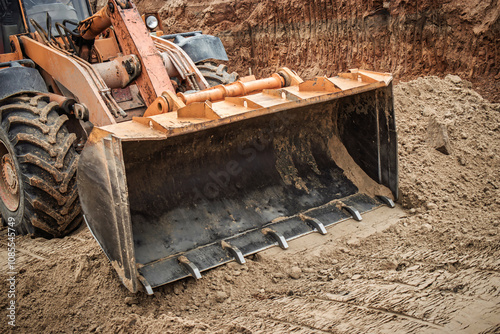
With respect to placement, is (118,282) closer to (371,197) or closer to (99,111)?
(99,111)

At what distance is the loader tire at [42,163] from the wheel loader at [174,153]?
11 mm

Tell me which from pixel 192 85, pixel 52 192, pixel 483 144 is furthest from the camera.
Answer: pixel 483 144

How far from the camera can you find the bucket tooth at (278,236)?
10.8 feet

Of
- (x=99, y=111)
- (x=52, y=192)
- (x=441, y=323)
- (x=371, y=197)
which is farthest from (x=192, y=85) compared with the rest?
(x=441, y=323)

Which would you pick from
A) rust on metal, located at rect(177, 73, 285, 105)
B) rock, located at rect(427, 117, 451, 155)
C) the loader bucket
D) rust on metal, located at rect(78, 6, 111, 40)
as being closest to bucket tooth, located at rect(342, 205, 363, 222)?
the loader bucket

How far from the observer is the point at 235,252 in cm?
314

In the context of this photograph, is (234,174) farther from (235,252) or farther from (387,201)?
(387,201)

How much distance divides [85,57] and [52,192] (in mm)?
1713

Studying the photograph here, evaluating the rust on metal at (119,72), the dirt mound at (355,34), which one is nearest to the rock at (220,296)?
the rust on metal at (119,72)

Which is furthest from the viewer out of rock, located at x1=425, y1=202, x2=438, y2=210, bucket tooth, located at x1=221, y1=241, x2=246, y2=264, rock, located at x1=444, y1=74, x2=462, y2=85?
rock, located at x1=444, y1=74, x2=462, y2=85

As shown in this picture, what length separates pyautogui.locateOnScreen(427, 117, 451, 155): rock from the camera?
4578 millimetres

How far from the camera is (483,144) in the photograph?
4719mm

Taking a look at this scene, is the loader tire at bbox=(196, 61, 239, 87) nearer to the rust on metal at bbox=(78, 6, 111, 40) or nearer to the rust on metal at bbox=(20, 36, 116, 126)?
the rust on metal at bbox=(78, 6, 111, 40)

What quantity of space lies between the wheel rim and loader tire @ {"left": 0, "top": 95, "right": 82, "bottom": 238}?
0.30 feet
